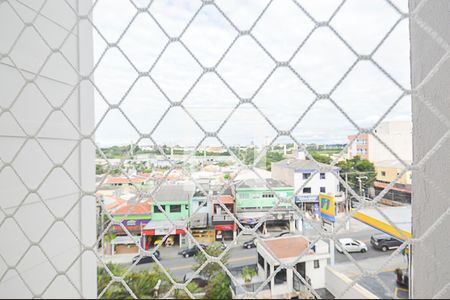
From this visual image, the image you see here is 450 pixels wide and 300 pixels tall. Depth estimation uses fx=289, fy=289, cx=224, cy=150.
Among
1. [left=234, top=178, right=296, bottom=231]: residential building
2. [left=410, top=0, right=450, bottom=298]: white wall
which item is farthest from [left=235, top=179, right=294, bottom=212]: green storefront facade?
[left=410, top=0, right=450, bottom=298]: white wall

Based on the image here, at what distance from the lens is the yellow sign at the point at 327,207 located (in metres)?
0.48

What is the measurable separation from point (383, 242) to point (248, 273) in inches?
9.6

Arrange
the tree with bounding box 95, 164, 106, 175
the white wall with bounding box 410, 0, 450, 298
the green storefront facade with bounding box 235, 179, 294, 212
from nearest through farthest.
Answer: the white wall with bounding box 410, 0, 450, 298 < the green storefront facade with bounding box 235, 179, 294, 212 < the tree with bounding box 95, 164, 106, 175

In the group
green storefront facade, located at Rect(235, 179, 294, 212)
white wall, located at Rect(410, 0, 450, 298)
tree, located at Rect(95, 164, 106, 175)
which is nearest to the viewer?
white wall, located at Rect(410, 0, 450, 298)

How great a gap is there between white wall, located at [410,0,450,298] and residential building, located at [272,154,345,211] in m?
0.12

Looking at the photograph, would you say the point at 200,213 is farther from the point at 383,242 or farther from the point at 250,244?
the point at 383,242

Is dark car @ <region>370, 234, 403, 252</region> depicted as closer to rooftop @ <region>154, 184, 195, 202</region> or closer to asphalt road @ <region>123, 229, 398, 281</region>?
asphalt road @ <region>123, 229, 398, 281</region>

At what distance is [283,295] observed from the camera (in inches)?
21.5

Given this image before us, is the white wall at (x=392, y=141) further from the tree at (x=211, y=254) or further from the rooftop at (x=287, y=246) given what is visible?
the tree at (x=211, y=254)

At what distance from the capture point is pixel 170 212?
23.2 inches

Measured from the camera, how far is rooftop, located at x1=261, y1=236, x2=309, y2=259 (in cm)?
51

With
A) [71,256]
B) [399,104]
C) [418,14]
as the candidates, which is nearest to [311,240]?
[399,104]

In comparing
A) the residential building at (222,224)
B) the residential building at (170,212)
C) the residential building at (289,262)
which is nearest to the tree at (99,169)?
the residential building at (170,212)

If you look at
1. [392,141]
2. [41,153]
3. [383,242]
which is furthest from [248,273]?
[41,153]
